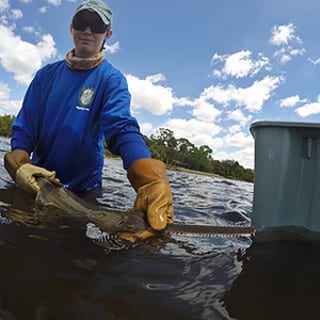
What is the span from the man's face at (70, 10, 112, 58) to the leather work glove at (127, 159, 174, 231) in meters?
1.57

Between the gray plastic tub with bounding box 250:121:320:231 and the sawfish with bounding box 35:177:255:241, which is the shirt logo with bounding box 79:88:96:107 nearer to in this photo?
the sawfish with bounding box 35:177:255:241

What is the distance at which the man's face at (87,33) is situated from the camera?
11.0ft

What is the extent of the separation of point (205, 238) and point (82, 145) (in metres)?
1.63

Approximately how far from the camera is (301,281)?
74.9 inches

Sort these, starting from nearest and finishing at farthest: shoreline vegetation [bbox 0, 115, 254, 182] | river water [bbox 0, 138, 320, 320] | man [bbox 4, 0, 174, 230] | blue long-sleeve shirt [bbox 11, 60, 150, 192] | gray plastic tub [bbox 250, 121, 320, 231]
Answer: river water [bbox 0, 138, 320, 320]
gray plastic tub [bbox 250, 121, 320, 231]
man [bbox 4, 0, 174, 230]
blue long-sleeve shirt [bbox 11, 60, 150, 192]
shoreline vegetation [bbox 0, 115, 254, 182]

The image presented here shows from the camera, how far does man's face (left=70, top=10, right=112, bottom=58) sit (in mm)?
3338

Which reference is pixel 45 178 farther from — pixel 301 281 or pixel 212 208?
pixel 212 208

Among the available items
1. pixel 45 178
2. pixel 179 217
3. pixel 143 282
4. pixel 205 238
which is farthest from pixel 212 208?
pixel 143 282

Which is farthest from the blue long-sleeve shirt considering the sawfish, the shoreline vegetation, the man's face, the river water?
the shoreline vegetation

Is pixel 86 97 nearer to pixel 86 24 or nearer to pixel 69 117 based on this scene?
pixel 69 117

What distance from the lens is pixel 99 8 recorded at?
3.35m

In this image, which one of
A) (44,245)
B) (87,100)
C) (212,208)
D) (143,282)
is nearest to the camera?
(143,282)

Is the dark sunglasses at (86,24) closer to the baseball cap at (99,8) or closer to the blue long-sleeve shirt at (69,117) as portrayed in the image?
the baseball cap at (99,8)

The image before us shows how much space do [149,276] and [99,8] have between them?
2713mm
